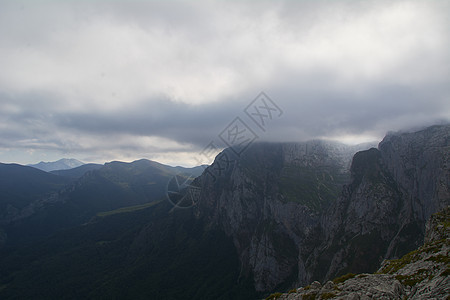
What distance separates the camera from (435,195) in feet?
387

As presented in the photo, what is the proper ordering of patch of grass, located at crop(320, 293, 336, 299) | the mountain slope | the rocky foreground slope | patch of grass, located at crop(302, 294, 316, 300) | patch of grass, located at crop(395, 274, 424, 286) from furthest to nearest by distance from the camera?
the mountain slope → patch of grass, located at crop(302, 294, 316, 300) → patch of grass, located at crop(395, 274, 424, 286) → patch of grass, located at crop(320, 293, 336, 299) → the rocky foreground slope

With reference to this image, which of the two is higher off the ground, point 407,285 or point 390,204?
point 407,285

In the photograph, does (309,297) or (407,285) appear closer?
(407,285)

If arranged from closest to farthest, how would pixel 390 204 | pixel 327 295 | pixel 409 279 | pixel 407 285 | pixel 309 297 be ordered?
pixel 327 295 < pixel 407 285 < pixel 409 279 < pixel 309 297 < pixel 390 204

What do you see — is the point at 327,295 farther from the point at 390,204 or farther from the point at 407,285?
the point at 390,204

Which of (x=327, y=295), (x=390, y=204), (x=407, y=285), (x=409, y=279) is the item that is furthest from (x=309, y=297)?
(x=390, y=204)

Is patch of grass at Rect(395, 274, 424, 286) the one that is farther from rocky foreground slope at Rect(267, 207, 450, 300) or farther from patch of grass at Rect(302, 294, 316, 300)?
patch of grass at Rect(302, 294, 316, 300)

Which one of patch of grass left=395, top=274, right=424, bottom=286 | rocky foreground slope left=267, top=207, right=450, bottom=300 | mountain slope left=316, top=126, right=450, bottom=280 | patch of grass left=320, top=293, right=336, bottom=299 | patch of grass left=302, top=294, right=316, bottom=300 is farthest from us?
mountain slope left=316, top=126, right=450, bottom=280

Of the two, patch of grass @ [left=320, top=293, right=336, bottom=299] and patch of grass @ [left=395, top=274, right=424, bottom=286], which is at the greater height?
patch of grass @ [left=395, top=274, right=424, bottom=286]

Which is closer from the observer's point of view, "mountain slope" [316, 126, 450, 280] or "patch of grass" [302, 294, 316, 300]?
"patch of grass" [302, 294, 316, 300]

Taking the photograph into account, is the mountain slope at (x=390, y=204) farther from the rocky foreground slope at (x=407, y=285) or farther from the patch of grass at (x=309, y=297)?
the patch of grass at (x=309, y=297)

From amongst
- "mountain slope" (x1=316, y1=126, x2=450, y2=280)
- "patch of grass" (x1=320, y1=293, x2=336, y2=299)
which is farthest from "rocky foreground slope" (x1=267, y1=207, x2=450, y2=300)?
"mountain slope" (x1=316, y1=126, x2=450, y2=280)

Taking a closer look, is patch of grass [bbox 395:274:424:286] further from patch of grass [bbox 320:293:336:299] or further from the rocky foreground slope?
patch of grass [bbox 320:293:336:299]

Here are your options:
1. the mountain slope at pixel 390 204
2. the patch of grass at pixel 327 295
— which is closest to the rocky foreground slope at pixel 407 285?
the patch of grass at pixel 327 295
